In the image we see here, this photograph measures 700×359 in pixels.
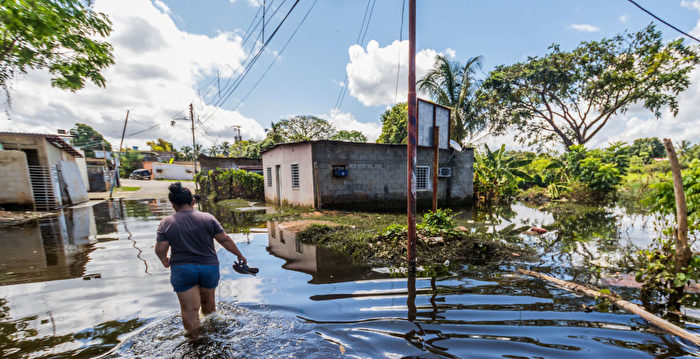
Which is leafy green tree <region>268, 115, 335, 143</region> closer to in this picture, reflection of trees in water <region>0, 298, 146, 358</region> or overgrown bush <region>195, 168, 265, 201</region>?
overgrown bush <region>195, 168, 265, 201</region>

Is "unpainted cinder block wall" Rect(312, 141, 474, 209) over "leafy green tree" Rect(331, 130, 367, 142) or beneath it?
beneath

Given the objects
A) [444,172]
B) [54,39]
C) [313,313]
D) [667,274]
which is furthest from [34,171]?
[667,274]

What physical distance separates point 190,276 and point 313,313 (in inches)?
63.6

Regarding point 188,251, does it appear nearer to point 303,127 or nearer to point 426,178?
point 426,178

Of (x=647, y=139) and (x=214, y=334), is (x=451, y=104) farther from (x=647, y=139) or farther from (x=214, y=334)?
(x=647, y=139)

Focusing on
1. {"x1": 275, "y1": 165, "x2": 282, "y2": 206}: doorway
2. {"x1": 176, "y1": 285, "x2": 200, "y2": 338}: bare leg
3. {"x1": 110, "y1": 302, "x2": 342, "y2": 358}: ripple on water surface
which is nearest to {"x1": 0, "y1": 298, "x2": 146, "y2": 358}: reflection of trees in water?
{"x1": 110, "y1": 302, "x2": 342, "y2": 358}: ripple on water surface

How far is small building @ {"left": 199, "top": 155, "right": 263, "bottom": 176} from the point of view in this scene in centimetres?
2684

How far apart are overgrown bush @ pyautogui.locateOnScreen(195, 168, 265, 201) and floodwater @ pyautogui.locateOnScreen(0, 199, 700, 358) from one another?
14425 millimetres

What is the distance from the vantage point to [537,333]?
3.08 metres

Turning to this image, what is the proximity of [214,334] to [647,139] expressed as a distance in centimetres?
7390

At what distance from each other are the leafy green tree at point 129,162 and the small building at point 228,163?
1229 inches

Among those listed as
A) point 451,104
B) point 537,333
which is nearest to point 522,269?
point 537,333

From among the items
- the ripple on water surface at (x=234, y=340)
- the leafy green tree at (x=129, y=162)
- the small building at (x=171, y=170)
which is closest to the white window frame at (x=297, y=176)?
the ripple on water surface at (x=234, y=340)

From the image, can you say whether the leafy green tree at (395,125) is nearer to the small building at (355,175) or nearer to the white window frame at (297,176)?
the small building at (355,175)
